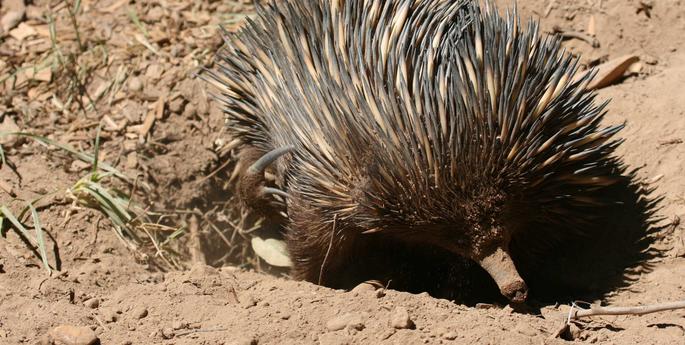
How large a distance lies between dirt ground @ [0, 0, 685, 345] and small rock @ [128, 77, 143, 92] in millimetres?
14

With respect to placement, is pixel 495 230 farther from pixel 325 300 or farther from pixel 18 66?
pixel 18 66

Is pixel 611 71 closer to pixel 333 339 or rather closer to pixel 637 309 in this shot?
pixel 637 309

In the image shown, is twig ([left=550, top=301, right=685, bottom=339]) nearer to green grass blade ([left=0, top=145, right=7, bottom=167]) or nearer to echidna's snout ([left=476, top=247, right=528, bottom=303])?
echidna's snout ([left=476, top=247, right=528, bottom=303])

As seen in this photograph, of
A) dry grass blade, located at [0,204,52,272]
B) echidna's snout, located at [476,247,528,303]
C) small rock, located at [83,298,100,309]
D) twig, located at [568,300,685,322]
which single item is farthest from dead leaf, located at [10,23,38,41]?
twig, located at [568,300,685,322]

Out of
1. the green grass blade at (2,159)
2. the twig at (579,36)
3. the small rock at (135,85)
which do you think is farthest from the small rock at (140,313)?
the twig at (579,36)

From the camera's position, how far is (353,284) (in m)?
5.34

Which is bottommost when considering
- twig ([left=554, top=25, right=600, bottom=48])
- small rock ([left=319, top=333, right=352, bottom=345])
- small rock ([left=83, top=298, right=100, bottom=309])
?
small rock ([left=83, top=298, right=100, bottom=309])

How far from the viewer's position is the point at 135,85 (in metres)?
6.34

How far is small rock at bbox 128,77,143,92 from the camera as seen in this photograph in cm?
632

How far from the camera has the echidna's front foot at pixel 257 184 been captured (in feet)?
16.0

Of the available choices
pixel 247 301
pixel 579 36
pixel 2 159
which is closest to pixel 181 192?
pixel 2 159

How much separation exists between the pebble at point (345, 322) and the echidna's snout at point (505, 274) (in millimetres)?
774

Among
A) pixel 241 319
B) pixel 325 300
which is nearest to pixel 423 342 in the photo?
pixel 325 300

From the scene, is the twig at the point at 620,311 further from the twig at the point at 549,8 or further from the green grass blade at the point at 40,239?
the twig at the point at 549,8
